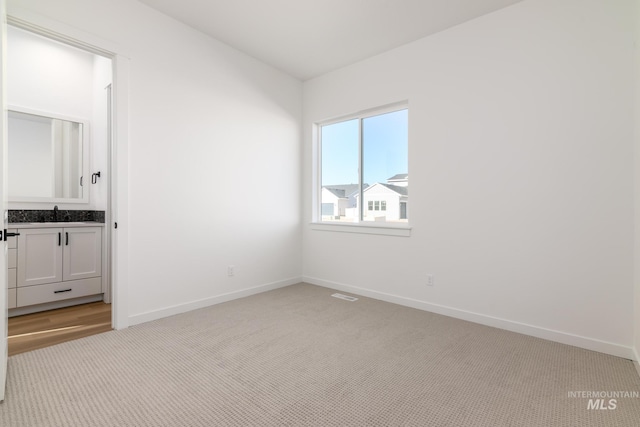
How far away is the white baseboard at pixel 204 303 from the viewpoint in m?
2.88

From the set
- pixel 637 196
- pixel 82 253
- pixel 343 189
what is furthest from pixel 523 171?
pixel 82 253

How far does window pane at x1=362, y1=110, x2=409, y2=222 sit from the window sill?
0.53 ft

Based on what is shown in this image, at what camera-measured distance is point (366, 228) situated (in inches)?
149

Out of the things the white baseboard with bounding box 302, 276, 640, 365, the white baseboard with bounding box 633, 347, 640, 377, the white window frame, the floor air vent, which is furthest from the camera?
the floor air vent

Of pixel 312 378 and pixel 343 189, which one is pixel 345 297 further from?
pixel 312 378

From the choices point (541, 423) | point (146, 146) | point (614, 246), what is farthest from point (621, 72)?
point (146, 146)

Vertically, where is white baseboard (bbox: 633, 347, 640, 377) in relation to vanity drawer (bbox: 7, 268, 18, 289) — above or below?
below

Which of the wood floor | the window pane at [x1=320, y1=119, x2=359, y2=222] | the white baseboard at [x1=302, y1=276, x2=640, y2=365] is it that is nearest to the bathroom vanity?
the wood floor

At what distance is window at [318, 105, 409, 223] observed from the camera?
144 inches

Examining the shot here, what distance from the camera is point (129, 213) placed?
2.80m

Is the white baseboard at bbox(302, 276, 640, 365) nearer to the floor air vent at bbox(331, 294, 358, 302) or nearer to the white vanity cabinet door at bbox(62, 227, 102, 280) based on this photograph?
the floor air vent at bbox(331, 294, 358, 302)

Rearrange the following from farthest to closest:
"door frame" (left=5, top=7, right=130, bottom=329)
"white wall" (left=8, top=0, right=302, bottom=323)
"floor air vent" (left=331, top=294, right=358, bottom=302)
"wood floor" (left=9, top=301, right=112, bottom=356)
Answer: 1. "floor air vent" (left=331, top=294, right=358, bottom=302)
2. "white wall" (left=8, top=0, right=302, bottom=323)
3. "door frame" (left=5, top=7, right=130, bottom=329)
4. "wood floor" (left=9, top=301, right=112, bottom=356)

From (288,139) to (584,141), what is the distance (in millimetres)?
3093

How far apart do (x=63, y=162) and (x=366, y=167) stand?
363cm
